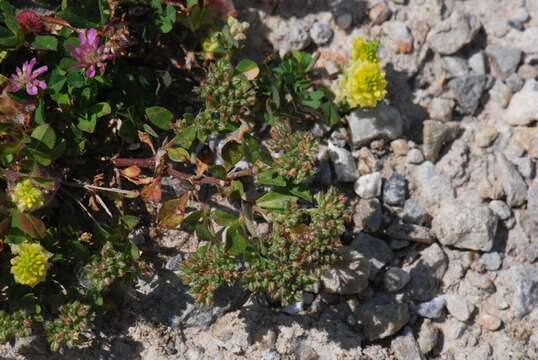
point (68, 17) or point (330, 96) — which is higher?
point (68, 17)

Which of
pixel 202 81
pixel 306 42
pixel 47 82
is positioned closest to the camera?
pixel 47 82

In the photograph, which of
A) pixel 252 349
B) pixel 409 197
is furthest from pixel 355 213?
pixel 252 349

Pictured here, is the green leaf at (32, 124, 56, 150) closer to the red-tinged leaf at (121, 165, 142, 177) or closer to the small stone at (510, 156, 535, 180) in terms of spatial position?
the red-tinged leaf at (121, 165, 142, 177)

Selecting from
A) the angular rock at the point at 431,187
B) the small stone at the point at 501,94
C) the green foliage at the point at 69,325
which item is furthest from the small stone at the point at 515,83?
the green foliage at the point at 69,325

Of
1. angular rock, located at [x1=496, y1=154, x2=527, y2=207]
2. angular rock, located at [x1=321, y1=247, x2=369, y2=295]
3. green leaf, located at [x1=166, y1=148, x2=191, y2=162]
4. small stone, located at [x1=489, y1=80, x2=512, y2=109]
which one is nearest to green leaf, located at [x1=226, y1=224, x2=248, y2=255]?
green leaf, located at [x1=166, y1=148, x2=191, y2=162]

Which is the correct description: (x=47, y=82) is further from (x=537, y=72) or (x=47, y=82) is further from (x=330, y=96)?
(x=537, y=72)

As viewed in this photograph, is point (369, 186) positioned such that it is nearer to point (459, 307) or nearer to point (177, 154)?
point (459, 307)

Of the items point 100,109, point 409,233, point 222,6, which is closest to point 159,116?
point 100,109
